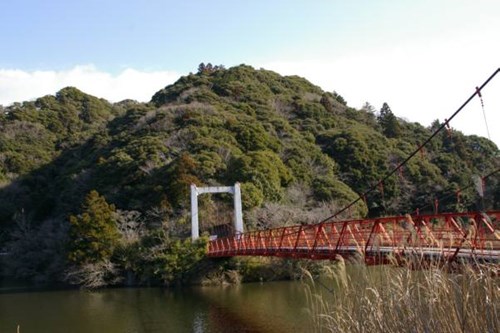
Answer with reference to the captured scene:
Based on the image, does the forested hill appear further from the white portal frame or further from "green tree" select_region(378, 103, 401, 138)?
the white portal frame

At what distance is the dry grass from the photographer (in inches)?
126

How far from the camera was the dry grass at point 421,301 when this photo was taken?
3.20 m

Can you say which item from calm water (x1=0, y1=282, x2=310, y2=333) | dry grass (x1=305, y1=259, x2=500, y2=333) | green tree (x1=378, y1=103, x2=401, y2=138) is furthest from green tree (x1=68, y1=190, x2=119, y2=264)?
green tree (x1=378, y1=103, x2=401, y2=138)

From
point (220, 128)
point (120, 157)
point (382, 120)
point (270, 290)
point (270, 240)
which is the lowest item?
point (270, 290)

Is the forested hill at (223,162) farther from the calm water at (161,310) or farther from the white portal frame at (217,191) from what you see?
the calm water at (161,310)

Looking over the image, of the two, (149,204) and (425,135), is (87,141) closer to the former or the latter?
(149,204)

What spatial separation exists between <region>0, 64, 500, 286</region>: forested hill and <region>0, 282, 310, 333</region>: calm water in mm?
3299

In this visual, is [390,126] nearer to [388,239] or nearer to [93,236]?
[93,236]

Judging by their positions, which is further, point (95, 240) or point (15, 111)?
point (15, 111)

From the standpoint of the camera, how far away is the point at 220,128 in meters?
28.2

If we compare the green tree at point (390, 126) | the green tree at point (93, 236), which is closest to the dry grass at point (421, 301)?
the green tree at point (93, 236)

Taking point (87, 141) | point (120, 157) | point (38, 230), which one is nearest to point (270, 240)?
point (120, 157)

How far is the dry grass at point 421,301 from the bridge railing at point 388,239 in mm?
227

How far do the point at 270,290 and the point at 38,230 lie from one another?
1444 cm
